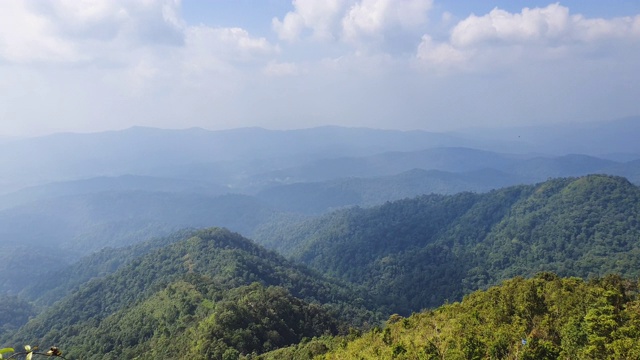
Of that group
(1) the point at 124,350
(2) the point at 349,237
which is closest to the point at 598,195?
(2) the point at 349,237

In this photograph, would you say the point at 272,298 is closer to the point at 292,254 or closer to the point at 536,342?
the point at 536,342

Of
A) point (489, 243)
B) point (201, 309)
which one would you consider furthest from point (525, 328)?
point (489, 243)

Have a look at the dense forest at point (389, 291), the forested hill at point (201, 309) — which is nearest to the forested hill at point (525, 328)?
the dense forest at point (389, 291)

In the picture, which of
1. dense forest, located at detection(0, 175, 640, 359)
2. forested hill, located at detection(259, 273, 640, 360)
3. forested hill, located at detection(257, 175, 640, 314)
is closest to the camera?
forested hill, located at detection(259, 273, 640, 360)

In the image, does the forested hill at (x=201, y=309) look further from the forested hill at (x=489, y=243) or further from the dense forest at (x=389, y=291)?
the forested hill at (x=489, y=243)

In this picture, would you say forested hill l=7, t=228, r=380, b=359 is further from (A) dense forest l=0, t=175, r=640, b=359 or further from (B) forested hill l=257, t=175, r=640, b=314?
(B) forested hill l=257, t=175, r=640, b=314

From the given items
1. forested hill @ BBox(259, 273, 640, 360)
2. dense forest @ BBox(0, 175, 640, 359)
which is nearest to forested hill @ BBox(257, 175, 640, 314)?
dense forest @ BBox(0, 175, 640, 359)
